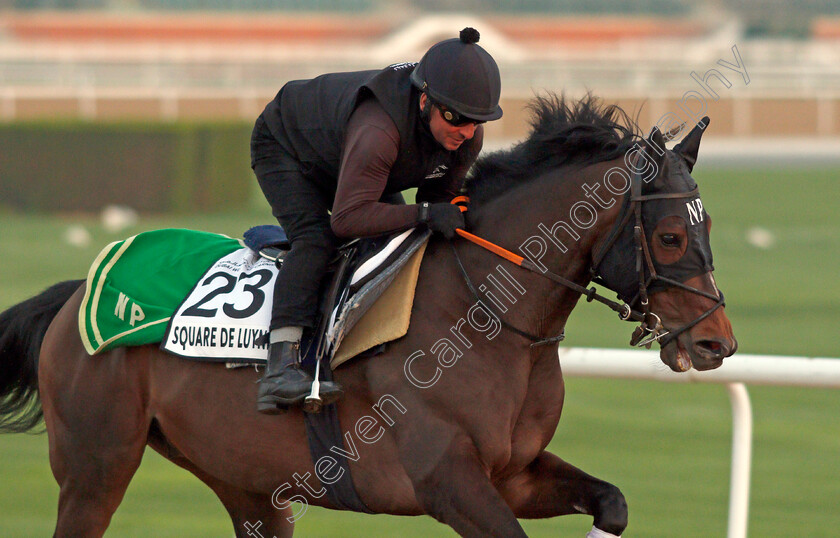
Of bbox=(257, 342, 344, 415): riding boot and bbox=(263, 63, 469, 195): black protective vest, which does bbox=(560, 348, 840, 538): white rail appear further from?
bbox=(257, 342, 344, 415): riding boot

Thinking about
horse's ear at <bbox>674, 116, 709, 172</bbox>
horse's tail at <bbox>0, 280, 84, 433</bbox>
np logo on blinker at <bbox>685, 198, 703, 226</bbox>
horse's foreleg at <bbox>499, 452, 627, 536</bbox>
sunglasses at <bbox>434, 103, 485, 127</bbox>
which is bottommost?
horse's foreleg at <bbox>499, 452, 627, 536</bbox>

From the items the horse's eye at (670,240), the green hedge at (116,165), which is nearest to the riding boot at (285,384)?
the horse's eye at (670,240)

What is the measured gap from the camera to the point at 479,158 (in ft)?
11.7

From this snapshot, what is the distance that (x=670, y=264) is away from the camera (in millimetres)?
3146

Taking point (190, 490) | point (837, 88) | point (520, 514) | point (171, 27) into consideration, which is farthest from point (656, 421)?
point (171, 27)

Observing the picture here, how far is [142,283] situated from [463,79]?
4.31ft

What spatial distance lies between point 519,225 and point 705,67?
1251 inches

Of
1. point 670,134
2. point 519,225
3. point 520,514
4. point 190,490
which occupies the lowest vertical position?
point 190,490

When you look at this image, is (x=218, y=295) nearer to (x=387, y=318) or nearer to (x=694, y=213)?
(x=387, y=318)

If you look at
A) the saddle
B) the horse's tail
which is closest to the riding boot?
the saddle

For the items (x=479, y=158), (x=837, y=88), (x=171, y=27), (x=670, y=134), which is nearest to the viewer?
(x=670, y=134)

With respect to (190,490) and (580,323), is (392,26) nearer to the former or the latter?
(580,323)

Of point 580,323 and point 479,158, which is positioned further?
point 580,323

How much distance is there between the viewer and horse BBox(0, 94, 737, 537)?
3.17 metres
